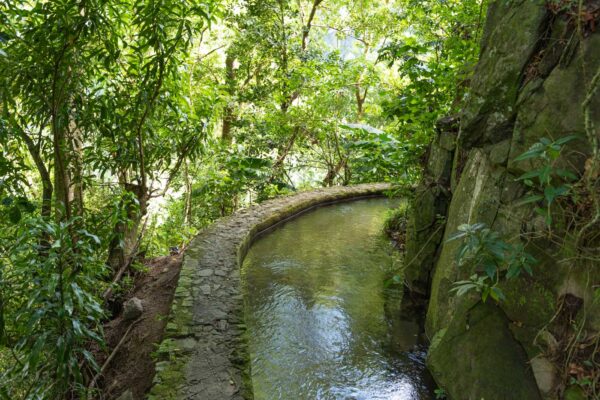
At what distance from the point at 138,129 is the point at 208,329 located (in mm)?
2423

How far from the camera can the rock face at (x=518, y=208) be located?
8.60ft

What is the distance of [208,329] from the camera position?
159 inches

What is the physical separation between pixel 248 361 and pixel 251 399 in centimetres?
46

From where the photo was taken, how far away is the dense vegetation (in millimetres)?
3146

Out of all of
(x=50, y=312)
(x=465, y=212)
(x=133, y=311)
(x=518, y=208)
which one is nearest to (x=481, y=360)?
(x=518, y=208)

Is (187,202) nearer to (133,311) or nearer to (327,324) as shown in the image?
(133,311)

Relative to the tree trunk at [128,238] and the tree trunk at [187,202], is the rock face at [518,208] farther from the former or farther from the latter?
the tree trunk at [187,202]

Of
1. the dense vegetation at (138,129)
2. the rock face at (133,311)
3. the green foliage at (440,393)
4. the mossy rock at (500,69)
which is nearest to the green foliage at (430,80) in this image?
the dense vegetation at (138,129)

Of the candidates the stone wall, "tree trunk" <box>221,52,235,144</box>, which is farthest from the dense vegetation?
the stone wall

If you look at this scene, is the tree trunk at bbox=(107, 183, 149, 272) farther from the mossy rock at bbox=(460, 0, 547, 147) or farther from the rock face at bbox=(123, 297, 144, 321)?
the mossy rock at bbox=(460, 0, 547, 147)

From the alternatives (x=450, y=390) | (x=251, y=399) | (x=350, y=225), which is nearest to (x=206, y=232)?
(x=350, y=225)

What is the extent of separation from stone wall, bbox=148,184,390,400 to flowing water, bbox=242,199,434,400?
29cm

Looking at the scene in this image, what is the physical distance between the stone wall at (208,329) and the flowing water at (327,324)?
0.96 ft

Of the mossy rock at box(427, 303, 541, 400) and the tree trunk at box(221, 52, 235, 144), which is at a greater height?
the tree trunk at box(221, 52, 235, 144)
